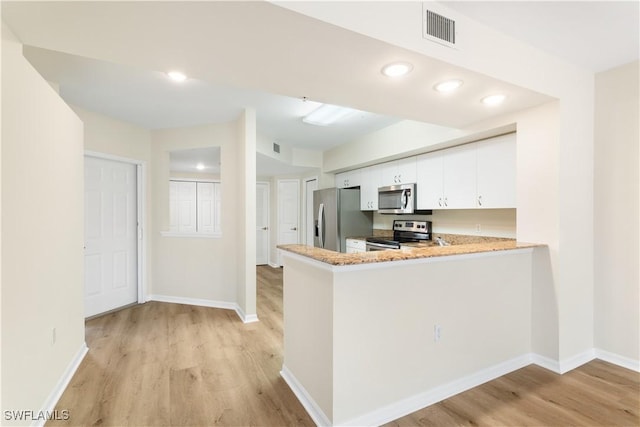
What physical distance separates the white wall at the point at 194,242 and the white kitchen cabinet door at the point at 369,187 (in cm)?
211

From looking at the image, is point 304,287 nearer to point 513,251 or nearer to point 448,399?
point 448,399

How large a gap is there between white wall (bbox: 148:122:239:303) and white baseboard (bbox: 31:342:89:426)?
5.04ft

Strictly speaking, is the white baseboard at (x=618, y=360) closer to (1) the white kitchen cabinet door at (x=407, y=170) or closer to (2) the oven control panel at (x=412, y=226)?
(2) the oven control panel at (x=412, y=226)

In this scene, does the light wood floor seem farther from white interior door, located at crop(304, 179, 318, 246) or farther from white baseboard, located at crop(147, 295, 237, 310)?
white interior door, located at crop(304, 179, 318, 246)

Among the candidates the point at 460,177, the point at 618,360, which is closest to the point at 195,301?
the point at 460,177

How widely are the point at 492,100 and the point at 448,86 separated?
0.54 meters

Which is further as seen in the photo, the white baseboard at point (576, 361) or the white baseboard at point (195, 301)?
the white baseboard at point (195, 301)

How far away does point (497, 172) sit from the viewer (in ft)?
9.87

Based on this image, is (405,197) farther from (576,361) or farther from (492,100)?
(576,361)

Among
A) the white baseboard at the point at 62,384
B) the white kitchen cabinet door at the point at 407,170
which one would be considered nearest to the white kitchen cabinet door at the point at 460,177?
the white kitchen cabinet door at the point at 407,170

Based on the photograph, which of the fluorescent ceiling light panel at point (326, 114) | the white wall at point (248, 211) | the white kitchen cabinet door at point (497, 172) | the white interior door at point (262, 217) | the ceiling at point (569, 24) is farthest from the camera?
the white interior door at point (262, 217)

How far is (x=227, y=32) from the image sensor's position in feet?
4.63

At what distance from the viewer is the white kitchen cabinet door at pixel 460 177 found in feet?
10.6

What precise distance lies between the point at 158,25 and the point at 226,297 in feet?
11.2
